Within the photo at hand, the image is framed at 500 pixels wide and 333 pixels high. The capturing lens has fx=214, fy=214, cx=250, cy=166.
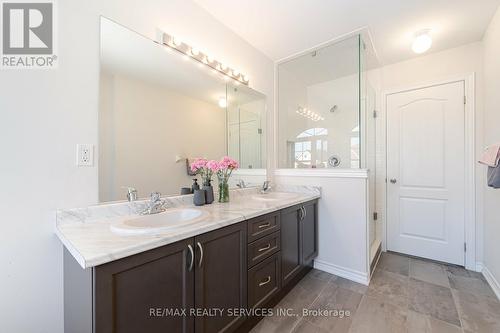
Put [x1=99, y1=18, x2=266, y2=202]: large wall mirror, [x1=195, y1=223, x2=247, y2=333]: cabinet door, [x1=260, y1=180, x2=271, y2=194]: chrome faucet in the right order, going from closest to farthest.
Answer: [x1=195, y1=223, x2=247, y2=333]: cabinet door < [x1=99, y1=18, x2=266, y2=202]: large wall mirror < [x1=260, y1=180, x2=271, y2=194]: chrome faucet

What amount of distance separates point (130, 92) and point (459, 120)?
315 cm

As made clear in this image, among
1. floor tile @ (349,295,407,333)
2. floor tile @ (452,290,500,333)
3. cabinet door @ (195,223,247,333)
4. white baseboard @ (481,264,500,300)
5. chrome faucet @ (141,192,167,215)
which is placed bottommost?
floor tile @ (349,295,407,333)

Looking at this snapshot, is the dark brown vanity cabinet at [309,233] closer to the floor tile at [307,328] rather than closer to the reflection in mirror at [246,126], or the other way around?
the floor tile at [307,328]

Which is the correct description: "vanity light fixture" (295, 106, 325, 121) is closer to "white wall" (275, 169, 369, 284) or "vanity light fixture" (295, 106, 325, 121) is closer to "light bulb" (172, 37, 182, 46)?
"white wall" (275, 169, 369, 284)

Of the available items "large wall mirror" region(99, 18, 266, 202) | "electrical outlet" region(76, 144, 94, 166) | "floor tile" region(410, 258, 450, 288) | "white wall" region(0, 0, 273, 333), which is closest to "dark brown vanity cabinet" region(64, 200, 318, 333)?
Answer: "white wall" region(0, 0, 273, 333)

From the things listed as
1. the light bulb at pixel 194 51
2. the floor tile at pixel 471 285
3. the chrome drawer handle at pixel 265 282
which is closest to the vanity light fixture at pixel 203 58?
the light bulb at pixel 194 51

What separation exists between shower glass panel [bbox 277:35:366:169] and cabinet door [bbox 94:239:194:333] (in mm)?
1908

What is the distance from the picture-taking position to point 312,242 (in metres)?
2.20

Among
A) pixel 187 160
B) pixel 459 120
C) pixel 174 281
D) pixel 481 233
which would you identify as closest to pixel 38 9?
pixel 187 160

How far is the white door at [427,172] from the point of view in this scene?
91.5 inches

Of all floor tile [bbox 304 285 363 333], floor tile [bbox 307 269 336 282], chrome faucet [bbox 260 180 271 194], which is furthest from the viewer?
chrome faucet [bbox 260 180 271 194]

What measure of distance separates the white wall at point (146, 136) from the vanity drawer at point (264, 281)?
32.2 inches

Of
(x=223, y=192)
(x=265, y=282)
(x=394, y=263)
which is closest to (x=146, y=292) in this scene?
(x=265, y=282)

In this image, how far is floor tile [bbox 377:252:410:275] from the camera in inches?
89.0
